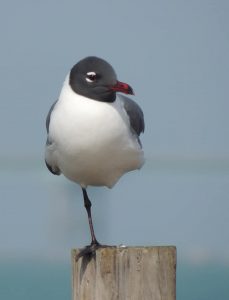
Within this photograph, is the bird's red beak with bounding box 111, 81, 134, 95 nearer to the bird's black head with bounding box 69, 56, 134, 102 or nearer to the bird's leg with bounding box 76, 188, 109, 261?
the bird's black head with bounding box 69, 56, 134, 102

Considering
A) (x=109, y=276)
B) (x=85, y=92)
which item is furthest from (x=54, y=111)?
(x=109, y=276)

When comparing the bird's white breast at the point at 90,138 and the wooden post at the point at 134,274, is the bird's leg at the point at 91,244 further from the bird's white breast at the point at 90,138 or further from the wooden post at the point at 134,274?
the bird's white breast at the point at 90,138

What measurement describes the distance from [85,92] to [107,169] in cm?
42

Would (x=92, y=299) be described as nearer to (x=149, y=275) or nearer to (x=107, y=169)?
(x=149, y=275)

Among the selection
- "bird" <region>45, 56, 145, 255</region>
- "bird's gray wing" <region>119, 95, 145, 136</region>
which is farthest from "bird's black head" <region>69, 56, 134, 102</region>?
"bird's gray wing" <region>119, 95, 145, 136</region>

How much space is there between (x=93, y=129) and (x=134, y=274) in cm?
110

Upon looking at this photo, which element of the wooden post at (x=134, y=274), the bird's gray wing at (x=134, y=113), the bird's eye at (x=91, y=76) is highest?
the bird's eye at (x=91, y=76)

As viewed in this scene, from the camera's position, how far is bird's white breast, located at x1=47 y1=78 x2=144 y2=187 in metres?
4.95

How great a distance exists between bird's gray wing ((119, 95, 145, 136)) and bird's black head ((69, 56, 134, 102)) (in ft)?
0.72

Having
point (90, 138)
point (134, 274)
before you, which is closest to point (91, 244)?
point (90, 138)

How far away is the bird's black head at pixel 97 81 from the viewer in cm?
503

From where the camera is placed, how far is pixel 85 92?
16.8 feet

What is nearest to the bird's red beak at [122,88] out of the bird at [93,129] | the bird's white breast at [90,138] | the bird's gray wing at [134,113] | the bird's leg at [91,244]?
the bird at [93,129]

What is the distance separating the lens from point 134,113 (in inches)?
211
